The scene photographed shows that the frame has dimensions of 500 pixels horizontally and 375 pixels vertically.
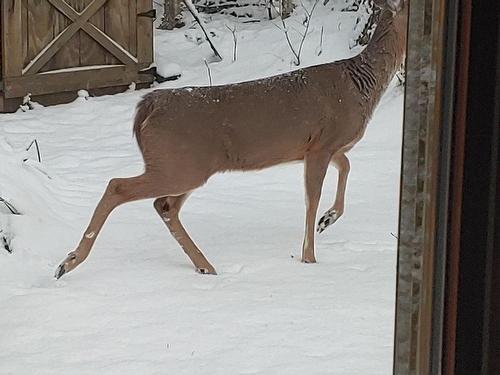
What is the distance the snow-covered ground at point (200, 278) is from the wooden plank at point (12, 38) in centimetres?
134

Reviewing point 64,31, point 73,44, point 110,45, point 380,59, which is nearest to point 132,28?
point 110,45

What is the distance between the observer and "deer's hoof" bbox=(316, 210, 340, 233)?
6.06 metres

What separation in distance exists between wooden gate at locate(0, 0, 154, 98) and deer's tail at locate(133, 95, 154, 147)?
5.00 meters

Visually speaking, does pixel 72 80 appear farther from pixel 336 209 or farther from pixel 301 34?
pixel 336 209

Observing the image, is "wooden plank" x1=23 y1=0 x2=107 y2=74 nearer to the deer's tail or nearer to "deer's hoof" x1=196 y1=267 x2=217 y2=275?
the deer's tail

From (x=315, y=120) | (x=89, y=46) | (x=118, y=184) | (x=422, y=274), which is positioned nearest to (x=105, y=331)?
(x=118, y=184)

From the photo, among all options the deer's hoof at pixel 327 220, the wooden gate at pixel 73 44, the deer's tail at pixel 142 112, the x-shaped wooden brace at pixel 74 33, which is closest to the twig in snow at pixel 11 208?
the deer's tail at pixel 142 112

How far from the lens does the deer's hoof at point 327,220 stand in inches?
239

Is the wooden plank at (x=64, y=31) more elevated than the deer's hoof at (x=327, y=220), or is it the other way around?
the deer's hoof at (x=327, y=220)

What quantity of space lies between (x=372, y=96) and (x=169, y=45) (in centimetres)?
741

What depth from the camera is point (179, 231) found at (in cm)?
541

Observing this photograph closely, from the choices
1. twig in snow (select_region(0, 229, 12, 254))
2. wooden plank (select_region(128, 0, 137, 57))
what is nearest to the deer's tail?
twig in snow (select_region(0, 229, 12, 254))

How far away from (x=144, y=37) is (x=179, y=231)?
632 centimetres

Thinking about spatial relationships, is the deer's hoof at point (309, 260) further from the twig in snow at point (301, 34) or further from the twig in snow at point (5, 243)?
the twig in snow at point (301, 34)
